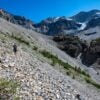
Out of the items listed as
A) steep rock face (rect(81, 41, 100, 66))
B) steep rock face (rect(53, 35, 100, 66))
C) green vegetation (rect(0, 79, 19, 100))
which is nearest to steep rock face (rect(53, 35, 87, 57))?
steep rock face (rect(53, 35, 100, 66))

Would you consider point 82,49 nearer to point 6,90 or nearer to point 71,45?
point 71,45

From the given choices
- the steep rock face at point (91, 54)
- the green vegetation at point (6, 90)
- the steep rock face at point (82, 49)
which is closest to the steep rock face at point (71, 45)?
the steep rock face at point (82, 49)

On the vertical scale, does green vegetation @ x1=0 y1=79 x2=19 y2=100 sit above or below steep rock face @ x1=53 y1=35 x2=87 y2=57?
below

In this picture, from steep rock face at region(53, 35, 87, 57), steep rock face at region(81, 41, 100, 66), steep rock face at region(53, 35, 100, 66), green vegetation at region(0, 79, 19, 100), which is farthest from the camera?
Answer: steep rock face at region(81, 41, 100, 66)

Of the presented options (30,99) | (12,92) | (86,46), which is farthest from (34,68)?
(86,46)

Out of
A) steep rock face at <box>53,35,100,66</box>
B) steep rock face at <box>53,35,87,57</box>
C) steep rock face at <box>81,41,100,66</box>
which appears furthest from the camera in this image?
steep rock face at <box>81,41,100,66</box>

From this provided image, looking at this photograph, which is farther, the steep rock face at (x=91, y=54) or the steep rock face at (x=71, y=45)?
the steep rock face at (x=91, y=54)

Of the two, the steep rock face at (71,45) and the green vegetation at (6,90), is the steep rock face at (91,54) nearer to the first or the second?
the steep rock face at (71,45)

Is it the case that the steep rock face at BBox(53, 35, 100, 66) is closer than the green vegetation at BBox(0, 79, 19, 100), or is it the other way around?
the green vegetation at BBox(0, 79, 19, 100)

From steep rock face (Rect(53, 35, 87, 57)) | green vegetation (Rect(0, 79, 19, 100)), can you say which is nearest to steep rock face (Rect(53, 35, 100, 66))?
steep rock face (Rect(53, 35, 87, 57))

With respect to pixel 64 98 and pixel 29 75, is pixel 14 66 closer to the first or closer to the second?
pixel 29 75

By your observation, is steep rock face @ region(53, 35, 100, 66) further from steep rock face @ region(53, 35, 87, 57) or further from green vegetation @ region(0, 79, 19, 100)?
green vegetation @ region(0, 79, 19, 100)

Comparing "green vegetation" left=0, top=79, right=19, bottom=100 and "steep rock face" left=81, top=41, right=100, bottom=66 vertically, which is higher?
"steep rock face" left=81, top=41, right=100, bottom=66

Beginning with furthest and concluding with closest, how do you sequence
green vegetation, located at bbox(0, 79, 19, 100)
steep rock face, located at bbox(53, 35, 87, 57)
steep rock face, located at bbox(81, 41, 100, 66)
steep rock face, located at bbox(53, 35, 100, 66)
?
1. steep rock face, located at bbox(81, 41, 100, 66)
2. steep rock face, located at bbox(53, 35, 100, 66)
3. steep rock face, located at bbox(53, 35, 87, 57)
4. green vegetation, located at bbox(0, 79, 19, 100)
